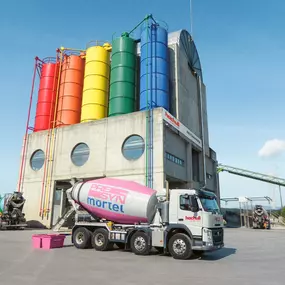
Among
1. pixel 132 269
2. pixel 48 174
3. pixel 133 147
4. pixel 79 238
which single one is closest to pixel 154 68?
pixel 133 147

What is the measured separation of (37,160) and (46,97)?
8296mm

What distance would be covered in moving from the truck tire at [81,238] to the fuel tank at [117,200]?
925 mm

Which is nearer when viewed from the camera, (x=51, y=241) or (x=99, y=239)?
(x=99, y=239)

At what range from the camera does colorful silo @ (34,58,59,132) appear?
3525 cm

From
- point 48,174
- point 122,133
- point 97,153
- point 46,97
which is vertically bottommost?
point 48,174

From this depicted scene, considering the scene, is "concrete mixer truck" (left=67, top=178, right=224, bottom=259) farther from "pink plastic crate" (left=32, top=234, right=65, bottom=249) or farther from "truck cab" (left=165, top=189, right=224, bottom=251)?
"pink plastic crate" (left=32, top=234, right=65, bottom=249)

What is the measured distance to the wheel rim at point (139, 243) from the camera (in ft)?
39.2

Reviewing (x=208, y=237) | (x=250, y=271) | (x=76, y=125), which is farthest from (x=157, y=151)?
(x=250, y=271)

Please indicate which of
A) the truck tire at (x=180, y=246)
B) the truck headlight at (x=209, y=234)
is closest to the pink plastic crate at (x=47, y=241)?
the truck tire at (x=180, y=246)

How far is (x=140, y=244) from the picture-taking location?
12031 mm

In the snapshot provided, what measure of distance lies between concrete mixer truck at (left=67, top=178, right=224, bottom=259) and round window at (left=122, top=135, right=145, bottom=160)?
12.6 meters

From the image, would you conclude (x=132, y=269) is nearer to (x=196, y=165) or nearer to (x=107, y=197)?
(x=107, y=197)

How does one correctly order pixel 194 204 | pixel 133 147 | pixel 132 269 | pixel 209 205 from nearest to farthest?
pixel 132 269, pixel 194 204, pixel 209 205, pixel 133 147

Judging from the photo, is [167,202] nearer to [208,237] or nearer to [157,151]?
[208,237]
